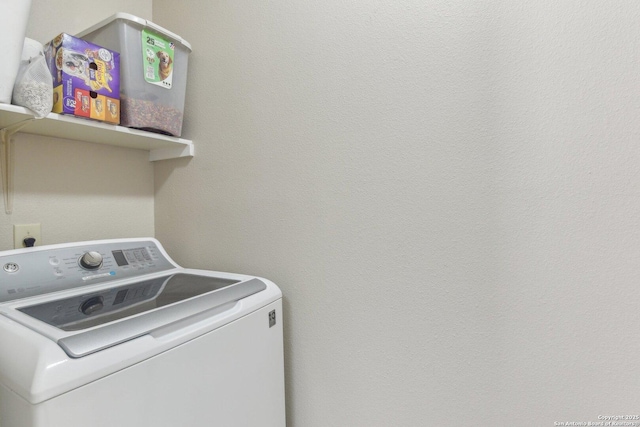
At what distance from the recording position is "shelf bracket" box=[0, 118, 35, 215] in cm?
96

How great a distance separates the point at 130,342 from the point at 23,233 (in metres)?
0.76

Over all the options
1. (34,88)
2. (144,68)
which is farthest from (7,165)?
(144,68)

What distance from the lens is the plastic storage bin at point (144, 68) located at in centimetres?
105

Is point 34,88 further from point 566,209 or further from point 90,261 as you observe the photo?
point 566,209

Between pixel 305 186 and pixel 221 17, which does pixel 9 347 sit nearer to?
pixel 305 186

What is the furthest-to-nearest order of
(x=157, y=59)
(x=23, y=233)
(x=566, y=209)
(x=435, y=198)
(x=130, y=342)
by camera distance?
(x=157, y=59) < (x=23, y=233) < (x=435, y=198) < (x=566, y=209) < (x=130, y=342)

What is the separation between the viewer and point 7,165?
0.97 meters

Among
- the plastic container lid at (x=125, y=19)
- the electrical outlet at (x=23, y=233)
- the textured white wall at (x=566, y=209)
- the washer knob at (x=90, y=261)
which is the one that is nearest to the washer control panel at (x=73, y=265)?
the washer knob at (x=90, y=261)

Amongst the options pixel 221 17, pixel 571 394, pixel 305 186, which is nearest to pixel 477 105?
pixel 305 186

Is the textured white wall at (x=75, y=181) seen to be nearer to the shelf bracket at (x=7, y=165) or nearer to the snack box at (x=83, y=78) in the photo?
the shelf bracket at (x=7, y=165)

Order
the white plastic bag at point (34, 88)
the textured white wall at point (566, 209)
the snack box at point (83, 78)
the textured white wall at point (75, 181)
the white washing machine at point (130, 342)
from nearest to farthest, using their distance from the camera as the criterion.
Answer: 1. the white washing machine at point (130, 342)
2. the textured white wall at point (566, 209)
3. the white plastic bag at point (34, 88)
4. the snack box at point (83, 78)
5. the textured white wall at point (75, 181)

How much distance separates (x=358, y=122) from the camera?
981mm

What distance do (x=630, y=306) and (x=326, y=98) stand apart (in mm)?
950

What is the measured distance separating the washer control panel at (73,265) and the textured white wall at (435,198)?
257 mm
